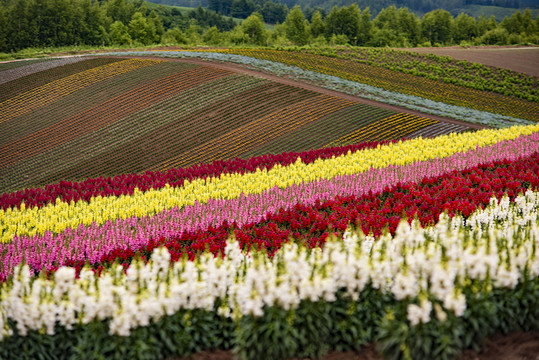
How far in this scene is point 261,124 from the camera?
92.7 feet

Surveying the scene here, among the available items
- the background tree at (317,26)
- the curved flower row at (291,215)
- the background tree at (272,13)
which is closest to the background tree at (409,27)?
the background tree at (317,26)

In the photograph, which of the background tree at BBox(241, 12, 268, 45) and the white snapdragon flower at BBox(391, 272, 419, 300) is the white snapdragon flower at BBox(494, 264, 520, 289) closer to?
the white snapdragon flower at BBox(391, 272, 419, 300)

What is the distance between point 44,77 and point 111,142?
14.7 m

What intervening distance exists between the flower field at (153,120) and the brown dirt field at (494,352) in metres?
16.9

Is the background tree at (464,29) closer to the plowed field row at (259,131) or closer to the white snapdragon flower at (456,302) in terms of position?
the plowed field row at (259,131)

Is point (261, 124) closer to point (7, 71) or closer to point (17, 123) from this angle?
point (17, 123)

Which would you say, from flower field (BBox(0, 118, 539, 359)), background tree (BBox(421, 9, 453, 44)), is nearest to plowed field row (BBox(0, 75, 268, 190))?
flower field (BBox(0, 118, 539, 359))

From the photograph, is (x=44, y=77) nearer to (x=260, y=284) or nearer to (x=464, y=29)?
(x=260, y=284)

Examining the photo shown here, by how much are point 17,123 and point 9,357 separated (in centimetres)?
2527

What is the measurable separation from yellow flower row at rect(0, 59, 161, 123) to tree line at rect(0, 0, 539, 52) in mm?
27051

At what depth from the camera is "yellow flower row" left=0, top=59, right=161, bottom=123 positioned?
3073cm

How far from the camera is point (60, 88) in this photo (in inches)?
1332

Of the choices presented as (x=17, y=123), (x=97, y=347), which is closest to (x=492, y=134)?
(x=97, y=347)

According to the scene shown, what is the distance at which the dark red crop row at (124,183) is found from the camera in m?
15.9
